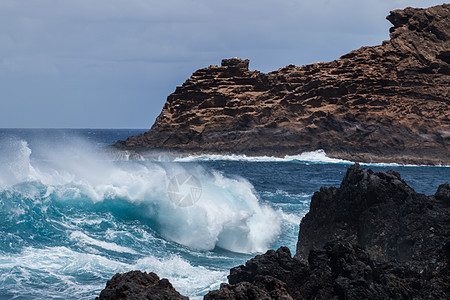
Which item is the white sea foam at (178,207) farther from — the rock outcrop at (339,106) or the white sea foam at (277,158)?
the rock outcrop at (339,106)

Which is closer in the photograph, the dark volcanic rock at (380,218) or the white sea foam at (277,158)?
the dark volcanic rock at (380,218)

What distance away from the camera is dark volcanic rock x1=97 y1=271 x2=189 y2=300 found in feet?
18.1

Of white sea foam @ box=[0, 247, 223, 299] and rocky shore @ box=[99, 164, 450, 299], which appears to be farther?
white sea foam @ box=[0, 247, 223, 299]

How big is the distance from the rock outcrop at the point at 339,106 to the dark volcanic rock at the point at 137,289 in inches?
1926

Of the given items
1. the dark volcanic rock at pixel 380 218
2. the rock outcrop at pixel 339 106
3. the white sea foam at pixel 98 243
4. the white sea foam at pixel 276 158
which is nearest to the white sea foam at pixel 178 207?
the white sea foam at pixel 98 243

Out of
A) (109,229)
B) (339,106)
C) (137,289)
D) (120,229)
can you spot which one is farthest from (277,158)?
(137,289)

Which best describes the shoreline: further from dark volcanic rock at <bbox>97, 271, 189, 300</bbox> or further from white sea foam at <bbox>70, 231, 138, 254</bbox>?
dark volcanic rock at <bbox>97, 271, 189, 300</bbox>

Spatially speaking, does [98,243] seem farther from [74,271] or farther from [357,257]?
[357,257]

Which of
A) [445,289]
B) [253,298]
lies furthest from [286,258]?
[445,289]

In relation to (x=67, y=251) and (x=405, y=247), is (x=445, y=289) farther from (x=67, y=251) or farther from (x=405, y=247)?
(x=67, y=251)

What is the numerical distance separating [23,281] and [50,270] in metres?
0.80

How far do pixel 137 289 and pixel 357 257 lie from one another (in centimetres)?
330

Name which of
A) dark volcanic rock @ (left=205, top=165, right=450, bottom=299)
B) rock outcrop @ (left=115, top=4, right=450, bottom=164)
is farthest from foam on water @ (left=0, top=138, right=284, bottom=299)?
rock outcrop @ (left=115, top=4, right=450, bottom=164)

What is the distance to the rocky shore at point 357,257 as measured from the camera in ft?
19.5
